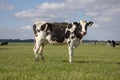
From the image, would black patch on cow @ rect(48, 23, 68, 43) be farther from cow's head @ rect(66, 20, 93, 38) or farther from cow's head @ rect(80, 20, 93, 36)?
cow's head @ rect(80, 20, 93, 36)

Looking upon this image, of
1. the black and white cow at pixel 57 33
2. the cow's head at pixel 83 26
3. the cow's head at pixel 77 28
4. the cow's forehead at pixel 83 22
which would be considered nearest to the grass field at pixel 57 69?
the black and white cow at pixel 57 33

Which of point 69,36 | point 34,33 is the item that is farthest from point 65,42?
point 34,33

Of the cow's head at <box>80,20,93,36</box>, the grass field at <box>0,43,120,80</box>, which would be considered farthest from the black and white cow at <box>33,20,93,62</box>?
the grass field at <box>0,43,120,80</box>

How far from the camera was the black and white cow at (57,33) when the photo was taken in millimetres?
20609

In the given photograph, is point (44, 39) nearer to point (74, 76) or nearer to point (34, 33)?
point (34, 33)

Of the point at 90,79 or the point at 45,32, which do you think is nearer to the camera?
the point at 90,79

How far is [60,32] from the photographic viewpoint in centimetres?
2094

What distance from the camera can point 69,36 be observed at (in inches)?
814

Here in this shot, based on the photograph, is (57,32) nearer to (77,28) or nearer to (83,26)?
(77,28)

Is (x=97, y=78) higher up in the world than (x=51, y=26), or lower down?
lower down

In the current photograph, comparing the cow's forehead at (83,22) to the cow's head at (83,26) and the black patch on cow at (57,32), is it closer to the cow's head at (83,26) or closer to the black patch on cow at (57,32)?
the cow's head at (83,26)

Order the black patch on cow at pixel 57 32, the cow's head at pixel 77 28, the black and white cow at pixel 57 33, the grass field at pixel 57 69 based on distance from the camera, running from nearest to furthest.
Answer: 1. the grass field at pixel 57 69
2. the cow's head at pixel 77 28
3. the black and white cow at pixel 57 33
4. the black patch on cow at pixel 57 32

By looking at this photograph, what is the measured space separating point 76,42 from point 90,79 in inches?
371

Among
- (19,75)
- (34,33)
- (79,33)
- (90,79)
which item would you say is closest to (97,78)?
(90,79)
